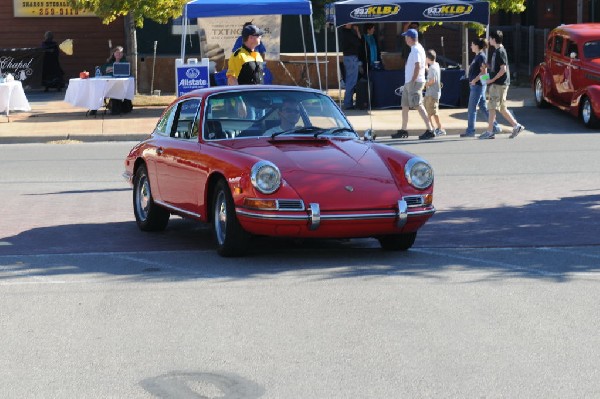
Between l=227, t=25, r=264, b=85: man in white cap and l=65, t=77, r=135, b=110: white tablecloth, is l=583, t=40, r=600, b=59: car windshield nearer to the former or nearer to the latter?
l=65, t=77, r=135, b=110: white tablecloth

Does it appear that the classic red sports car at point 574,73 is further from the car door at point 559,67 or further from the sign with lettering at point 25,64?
the sign with lettering at point 25,64

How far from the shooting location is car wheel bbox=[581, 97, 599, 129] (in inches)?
878

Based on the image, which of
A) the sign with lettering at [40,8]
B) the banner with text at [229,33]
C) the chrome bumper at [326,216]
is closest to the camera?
the chrome bumper at [326,216]

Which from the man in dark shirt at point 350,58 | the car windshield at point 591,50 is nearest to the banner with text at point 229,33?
the man in dark shirt at point 350,58

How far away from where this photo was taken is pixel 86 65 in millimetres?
35000

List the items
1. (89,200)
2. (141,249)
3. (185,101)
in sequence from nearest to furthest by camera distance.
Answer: (141,249) < (185,101) < (89,200)

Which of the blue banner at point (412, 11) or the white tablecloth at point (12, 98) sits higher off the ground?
the blue banner at point (412, 11)

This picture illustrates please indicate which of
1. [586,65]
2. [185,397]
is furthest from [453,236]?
[586,65]

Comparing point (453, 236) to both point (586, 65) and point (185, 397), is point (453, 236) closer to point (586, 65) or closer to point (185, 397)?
point (185, 397)

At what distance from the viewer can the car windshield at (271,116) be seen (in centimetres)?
1075

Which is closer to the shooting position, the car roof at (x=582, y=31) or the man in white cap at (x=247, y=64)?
the man in white cap at (x=247, y=64)

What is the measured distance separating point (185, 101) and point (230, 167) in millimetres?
1892

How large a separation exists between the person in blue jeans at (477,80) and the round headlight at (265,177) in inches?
452

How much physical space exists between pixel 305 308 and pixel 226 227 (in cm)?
195
